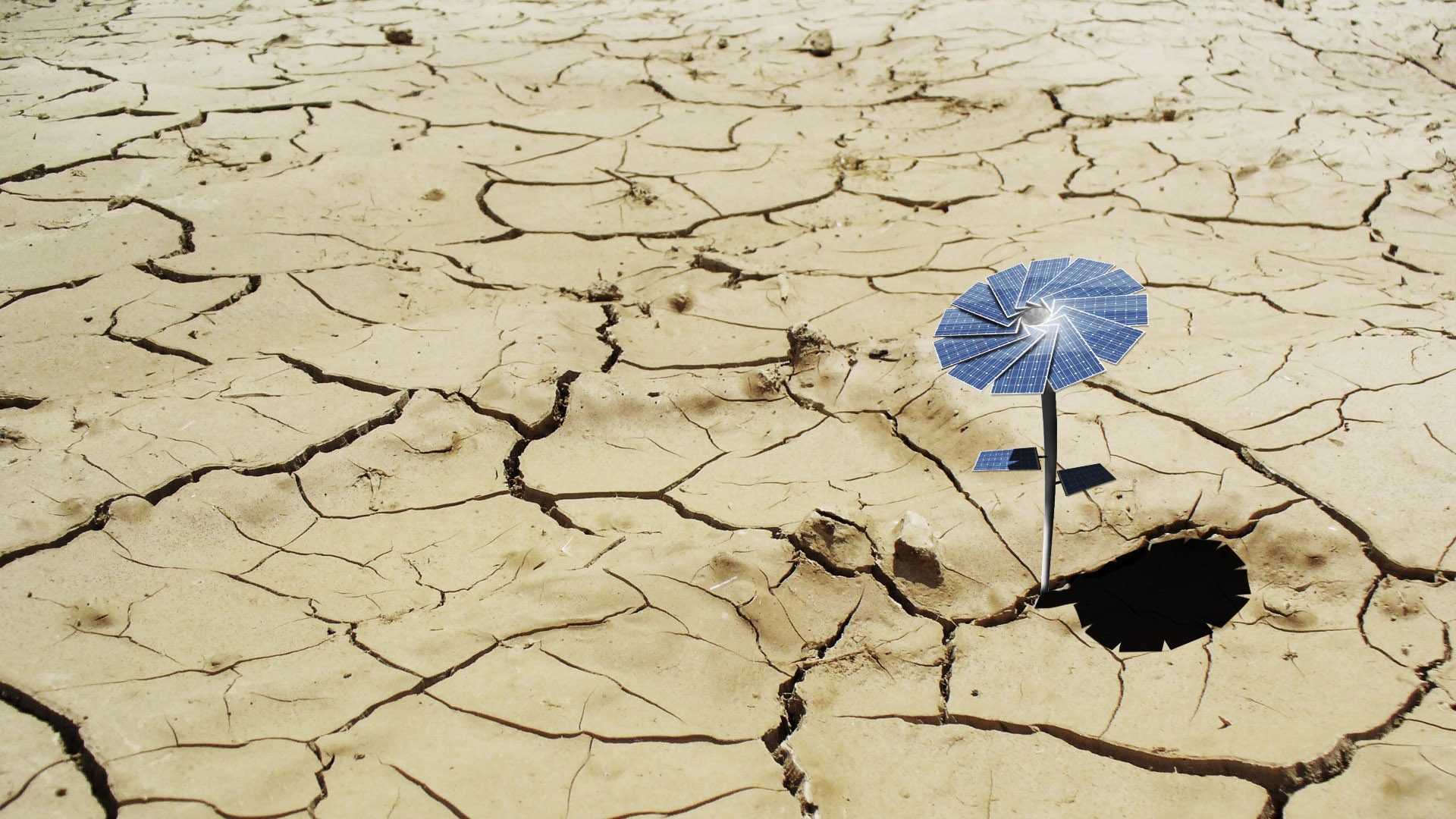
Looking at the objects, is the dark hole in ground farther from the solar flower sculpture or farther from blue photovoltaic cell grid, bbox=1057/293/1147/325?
blue photovoltaic cell grid, bbox=1057/293/1147/325

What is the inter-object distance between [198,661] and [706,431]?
1361mm

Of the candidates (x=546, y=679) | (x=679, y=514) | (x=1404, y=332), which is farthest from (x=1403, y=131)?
(x=546, y=679)

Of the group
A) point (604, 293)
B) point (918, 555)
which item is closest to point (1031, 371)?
point (918, 555)

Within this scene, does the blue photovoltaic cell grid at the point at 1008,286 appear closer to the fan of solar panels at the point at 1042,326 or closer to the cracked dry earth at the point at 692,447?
the fan of solar panels at the point at 1042,326

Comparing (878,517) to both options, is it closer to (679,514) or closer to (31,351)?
(679,514)

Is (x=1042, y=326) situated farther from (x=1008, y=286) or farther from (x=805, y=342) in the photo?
(x=805, y=342)

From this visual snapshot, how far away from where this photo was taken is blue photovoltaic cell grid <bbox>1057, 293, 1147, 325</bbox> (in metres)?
1.68

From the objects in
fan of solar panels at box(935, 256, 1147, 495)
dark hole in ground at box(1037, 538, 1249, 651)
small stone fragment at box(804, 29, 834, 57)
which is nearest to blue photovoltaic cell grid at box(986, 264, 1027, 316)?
fan of solar panels at box(935, 256, 1147, 495)

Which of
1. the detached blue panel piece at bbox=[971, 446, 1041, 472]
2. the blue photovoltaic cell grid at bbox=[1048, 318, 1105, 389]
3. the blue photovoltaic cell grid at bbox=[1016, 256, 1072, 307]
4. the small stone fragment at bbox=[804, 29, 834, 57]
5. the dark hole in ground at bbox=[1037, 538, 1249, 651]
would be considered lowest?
the dark hole in ground at bbox=[1037, 538, 1249, 651]

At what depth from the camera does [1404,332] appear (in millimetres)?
2752

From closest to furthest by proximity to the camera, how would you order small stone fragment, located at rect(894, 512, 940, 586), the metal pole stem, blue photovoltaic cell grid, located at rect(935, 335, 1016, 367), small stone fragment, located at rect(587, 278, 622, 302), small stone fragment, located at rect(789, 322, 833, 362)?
blue photovoltaic cell grid, located at rect(935, 335, 1016, 367), the metal pole stem, small stone fragment, located at rect(894, 512, 940, 586), small stone fragment, located at rect(789, 322, 833, 362), small stone fragment, located at rect(587, 278, 622, 302)

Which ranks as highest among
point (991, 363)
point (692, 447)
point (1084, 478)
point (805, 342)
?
point (991, 363)

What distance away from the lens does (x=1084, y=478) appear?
76.9 inches

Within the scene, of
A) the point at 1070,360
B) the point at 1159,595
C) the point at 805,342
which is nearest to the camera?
the point at 1070,360
